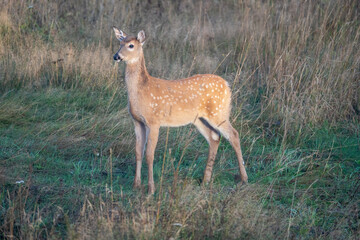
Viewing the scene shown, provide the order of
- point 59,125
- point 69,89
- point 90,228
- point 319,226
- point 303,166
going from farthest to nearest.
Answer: point 69,89 < point 59,125 < point 303,166 < point 319,226 < point 90,228

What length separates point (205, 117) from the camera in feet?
17.9

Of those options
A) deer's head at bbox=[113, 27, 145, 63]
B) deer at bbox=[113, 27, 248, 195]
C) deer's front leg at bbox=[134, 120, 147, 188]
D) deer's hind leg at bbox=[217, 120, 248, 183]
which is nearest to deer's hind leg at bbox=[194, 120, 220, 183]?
deer at bbox=[113, 27, 248, 195]

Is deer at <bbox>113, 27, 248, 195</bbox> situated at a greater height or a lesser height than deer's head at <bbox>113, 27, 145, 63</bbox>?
lesser

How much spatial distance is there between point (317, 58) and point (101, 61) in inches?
145

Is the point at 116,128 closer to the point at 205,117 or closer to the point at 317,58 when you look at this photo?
the point at 205,117

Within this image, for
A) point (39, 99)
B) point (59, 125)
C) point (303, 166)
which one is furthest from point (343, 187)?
point (39, 99)

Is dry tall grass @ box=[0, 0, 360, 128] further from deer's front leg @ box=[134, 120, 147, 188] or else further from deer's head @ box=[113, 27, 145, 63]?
deer's front leg @ box=[134, 120, 147, 188]

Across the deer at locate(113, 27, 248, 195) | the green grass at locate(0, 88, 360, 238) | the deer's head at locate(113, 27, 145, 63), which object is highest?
the deer's head at locate(113, 27, 145, 63)

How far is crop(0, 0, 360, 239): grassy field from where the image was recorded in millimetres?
3736

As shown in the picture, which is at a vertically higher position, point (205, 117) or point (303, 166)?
point (205, 117)

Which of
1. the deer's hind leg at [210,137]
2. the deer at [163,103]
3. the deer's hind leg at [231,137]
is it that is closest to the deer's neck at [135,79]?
the deer at [163,103]

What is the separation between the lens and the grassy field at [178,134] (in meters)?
3.74

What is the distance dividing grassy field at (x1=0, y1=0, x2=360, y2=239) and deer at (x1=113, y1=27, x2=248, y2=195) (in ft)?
1.04

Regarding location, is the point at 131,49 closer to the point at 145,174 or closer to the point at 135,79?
the point at 135,79
